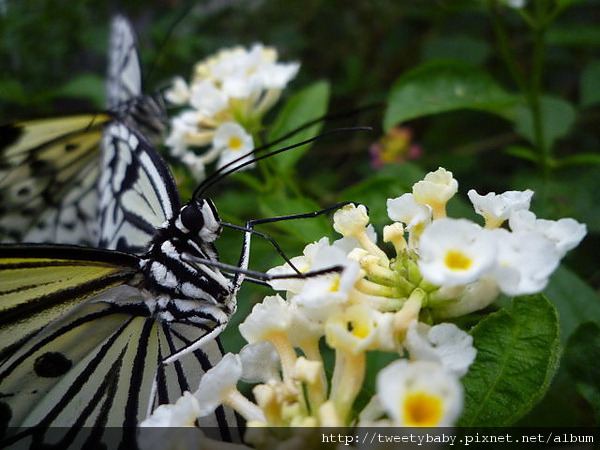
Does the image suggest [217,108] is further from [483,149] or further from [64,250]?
[483,149]

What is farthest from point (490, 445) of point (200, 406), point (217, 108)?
point (217, 108)

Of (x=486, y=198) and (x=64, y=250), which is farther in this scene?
(x=64, y=250)

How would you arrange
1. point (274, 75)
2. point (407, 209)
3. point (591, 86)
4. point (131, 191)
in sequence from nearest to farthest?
1. point (407, 209)
2. point (131, 191)
3. point (274, 75)
4. point (591, 86)

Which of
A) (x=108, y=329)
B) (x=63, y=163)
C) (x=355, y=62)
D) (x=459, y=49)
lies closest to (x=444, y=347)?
(x=108, y=329)

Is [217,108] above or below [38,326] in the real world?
above

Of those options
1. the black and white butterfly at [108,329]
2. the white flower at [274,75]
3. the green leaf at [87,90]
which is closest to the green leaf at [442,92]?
the white flower at [274,75]

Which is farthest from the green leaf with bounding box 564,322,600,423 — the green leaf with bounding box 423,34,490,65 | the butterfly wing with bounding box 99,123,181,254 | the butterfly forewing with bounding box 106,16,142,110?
the butterfly forewing with bounding box 106,16,142,110

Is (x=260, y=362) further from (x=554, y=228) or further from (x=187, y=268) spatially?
(x=554, y=228)
